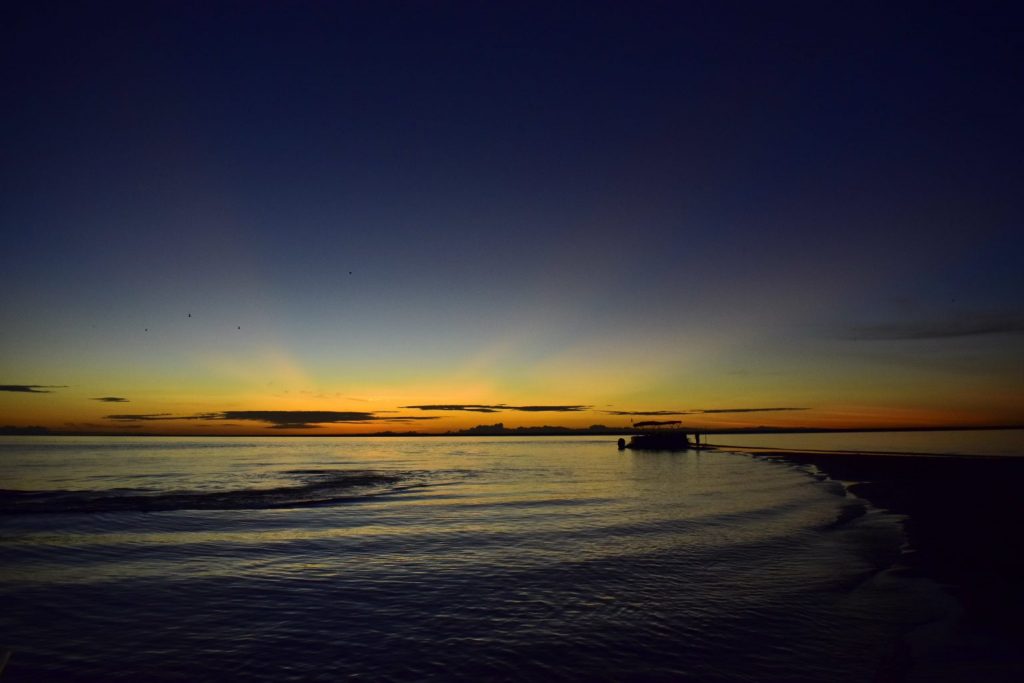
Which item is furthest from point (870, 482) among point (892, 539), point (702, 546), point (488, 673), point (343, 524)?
point (488, 673)

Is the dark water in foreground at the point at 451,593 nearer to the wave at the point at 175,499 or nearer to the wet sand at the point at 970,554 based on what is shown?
the wave at the point at 175,499

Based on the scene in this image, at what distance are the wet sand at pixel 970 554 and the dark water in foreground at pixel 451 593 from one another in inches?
35.4

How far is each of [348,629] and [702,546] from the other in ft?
47.5

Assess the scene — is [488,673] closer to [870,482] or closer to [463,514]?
[463,514]

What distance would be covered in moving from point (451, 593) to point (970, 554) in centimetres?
1763

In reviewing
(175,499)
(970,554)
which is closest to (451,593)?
(970,554)

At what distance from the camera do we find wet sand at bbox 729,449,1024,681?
→ 10688mm

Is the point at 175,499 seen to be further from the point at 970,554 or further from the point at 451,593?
the point at 970,554

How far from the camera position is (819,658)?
10.9m

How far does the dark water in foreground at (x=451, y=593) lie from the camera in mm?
10703

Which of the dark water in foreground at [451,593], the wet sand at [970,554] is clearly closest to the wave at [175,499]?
the dark water in foreground at [451,593]

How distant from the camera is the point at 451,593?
15344 millimetres

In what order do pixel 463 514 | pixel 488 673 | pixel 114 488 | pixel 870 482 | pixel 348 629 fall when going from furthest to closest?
pixel 870 482
pixel 114 488
pixel 463 514
pixel 348 629
pixel 488 673

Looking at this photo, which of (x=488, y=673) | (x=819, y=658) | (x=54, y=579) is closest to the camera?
(x=488, y=673)
